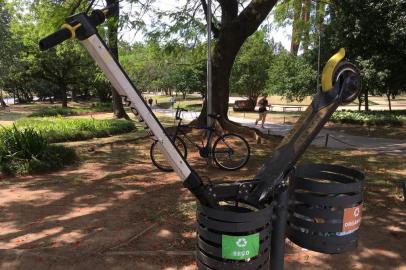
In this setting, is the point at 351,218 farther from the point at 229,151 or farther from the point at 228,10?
the point at 228,10

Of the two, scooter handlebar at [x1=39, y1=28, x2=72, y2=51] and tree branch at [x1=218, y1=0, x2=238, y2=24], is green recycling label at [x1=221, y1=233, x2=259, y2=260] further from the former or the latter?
tree branch at [x1=218, y1=0, x2=238, y2=24]

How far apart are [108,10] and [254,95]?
3416 cm

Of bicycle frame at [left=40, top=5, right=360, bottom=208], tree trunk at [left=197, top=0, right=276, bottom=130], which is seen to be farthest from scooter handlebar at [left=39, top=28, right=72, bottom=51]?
tree trunk at [left=197, top=0, right=276, bottom=130]

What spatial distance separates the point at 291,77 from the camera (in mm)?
28922

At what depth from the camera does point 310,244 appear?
2287mm

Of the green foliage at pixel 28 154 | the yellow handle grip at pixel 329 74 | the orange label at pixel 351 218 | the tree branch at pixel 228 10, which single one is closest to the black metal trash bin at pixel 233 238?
the orange label at pixel 351 218

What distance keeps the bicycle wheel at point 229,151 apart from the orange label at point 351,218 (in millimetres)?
5938

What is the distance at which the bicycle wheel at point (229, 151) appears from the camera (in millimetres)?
8312

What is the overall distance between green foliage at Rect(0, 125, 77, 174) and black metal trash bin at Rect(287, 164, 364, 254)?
7.06 metres

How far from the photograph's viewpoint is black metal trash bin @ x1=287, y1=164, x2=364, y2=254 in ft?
7.35

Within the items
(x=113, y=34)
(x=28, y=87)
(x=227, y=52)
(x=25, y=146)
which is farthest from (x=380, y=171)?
(x=28, y=87)

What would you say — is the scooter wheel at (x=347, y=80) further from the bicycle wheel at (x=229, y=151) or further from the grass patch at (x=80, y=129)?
the grass patch at (x=80, y=129)

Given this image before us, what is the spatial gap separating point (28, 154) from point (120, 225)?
4.48 metres

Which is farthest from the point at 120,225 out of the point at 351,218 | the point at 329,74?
the point at 329,74
